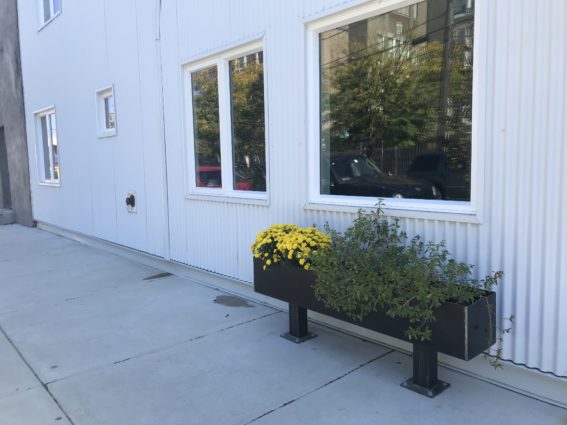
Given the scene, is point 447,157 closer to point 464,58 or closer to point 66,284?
point 464,58

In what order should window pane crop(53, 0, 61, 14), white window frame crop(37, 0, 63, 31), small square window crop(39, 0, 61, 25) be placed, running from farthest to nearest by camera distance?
small square window crop(39, 0, 61, 25) < window pane crop(53, 0, 61, 14) < white window frame crop(37, 0, 63, 31)

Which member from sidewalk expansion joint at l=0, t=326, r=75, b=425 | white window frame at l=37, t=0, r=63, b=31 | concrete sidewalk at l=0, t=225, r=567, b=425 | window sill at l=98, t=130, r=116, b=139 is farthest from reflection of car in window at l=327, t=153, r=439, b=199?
white window frame at l=37, t=0, r=63, b=31

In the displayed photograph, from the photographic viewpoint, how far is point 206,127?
567 cm

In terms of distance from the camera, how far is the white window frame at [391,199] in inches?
118

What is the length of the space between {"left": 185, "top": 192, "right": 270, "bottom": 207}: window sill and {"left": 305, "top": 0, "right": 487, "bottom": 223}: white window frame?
70 cm

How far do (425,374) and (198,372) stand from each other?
1634mm

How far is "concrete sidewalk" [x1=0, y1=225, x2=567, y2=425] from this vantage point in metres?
2.84

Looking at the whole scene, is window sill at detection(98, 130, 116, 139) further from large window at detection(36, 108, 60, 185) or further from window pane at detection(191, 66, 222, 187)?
large window at detection(36, 108, 60, 185)

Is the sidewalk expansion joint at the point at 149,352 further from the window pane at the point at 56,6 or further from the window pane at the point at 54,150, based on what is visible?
the window pane at the point at 56,6

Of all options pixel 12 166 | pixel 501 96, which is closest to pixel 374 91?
pixel 501 96

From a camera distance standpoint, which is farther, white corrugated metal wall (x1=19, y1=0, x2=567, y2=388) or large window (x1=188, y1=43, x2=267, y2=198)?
large window (x1=188, y1=43, x2=267, y2=198)

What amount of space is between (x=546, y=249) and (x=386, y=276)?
0.95m

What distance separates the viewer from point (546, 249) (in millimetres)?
2740

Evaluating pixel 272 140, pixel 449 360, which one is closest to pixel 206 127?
pixel 272 140
